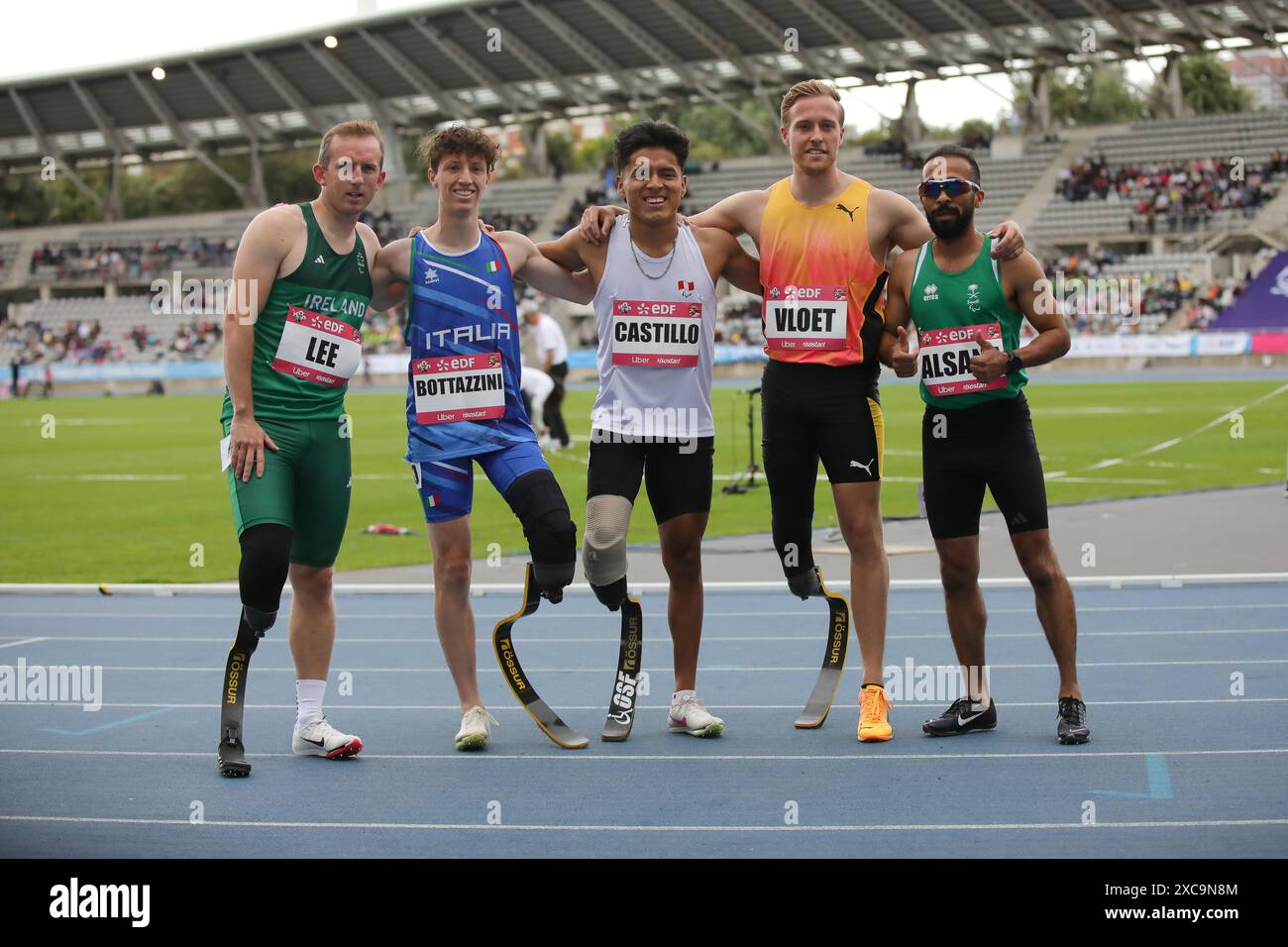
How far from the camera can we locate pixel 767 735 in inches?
215

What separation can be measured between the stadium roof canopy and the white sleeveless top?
35.3m

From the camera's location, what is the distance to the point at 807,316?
5410 mm

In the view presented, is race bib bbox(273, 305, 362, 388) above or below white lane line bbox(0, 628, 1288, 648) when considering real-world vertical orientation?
above

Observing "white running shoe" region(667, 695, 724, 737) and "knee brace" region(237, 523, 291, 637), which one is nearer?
"knee brace" region(237, 523, 291, 637)

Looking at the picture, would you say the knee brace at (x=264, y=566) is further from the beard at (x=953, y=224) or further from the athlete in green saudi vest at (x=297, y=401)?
the beard at (x=953, y=224)

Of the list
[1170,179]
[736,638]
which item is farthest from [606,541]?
[1170,179]

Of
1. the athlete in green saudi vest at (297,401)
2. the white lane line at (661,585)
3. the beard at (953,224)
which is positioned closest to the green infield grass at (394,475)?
the white lane line at (661,585)

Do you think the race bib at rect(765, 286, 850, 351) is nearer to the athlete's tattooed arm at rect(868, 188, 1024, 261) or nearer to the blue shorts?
the athlete's tattooed arm at rect(868, 188, 1024, 261)

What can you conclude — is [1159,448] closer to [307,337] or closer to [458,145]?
[458,145]

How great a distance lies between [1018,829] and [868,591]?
4.95 ft

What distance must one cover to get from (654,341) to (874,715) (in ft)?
5.14

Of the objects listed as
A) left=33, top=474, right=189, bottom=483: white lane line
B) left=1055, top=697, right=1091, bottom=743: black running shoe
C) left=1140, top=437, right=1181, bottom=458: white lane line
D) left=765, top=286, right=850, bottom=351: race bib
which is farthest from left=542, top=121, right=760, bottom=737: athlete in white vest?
left=33, top=474, right=189, bottom=483: white lane line

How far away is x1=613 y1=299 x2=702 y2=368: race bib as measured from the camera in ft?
17.6
